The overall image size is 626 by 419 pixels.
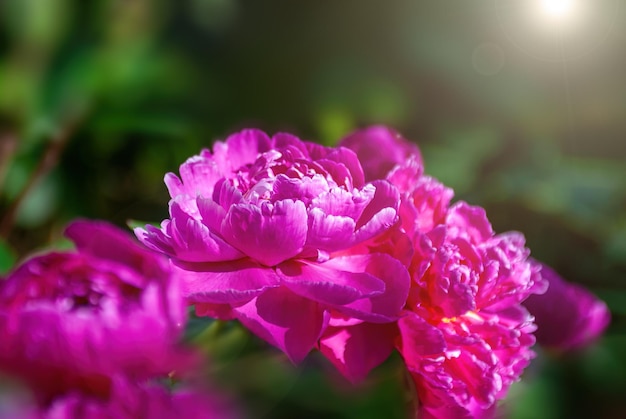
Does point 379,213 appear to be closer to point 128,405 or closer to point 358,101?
point 128,405

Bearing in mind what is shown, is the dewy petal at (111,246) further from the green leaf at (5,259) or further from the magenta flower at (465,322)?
the green leaf at (5,259)

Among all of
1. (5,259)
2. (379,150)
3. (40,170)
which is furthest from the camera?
(40,170)

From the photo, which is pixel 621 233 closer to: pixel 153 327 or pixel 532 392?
pixel 532 392

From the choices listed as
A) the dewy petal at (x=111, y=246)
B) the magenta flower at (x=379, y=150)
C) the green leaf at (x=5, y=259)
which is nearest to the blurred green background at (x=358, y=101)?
Answer: the green leaf at (x=5, y=259)

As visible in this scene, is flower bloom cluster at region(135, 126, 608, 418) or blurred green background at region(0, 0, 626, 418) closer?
flower bloom cluster at region(135, 126, 608, 418)

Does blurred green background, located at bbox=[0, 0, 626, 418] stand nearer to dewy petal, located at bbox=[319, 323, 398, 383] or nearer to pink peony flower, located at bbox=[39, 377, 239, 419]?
dewy petal, located at bbox=[319, 323, 398, 383]

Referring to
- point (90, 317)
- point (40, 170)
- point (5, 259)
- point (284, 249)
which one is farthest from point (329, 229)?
point (40, 170)

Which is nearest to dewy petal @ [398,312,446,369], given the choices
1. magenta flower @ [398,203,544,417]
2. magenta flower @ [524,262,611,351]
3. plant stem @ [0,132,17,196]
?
magenta flower @ [398,203,544,417]

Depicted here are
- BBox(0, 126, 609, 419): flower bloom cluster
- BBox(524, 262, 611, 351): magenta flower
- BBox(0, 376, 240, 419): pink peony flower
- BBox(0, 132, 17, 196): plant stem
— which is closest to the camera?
BBox(0, 376, 240, 419): pink peony flower
